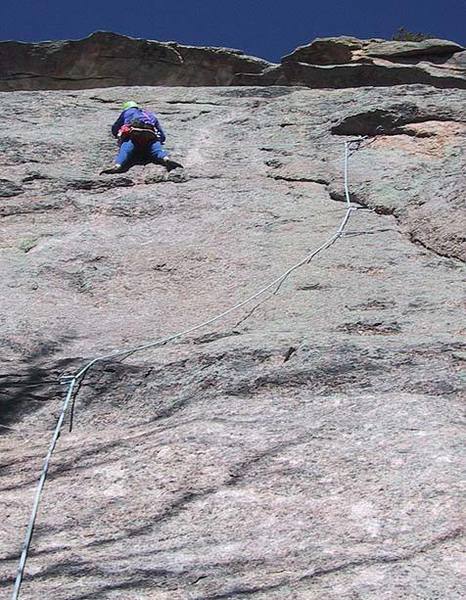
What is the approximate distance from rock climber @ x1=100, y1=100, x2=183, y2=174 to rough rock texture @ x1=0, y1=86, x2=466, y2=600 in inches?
7.3

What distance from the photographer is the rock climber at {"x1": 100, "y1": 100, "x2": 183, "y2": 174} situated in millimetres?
7977

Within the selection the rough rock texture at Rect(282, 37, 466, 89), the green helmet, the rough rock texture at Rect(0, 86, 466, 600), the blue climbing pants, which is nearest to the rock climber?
the blue climbing pants

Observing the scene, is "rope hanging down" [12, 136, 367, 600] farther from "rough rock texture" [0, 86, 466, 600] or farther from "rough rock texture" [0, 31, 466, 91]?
"rough rock texture" [0, 31, 466, 91]

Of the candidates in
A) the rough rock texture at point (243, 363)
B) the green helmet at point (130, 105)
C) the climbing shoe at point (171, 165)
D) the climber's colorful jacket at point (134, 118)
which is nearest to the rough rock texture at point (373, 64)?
the rough rock texture at point (243, 363)

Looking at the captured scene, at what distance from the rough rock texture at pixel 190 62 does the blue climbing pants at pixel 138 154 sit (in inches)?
141

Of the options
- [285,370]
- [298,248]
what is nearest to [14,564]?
[285,370]

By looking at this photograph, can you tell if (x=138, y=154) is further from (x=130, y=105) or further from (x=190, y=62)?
(x=190, y=62)

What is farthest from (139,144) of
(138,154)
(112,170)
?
(112,170)

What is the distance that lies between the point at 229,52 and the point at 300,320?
773 centimetres

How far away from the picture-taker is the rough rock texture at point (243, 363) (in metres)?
3.32

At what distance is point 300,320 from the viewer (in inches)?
206

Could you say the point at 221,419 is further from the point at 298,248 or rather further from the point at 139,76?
the point at 139,76

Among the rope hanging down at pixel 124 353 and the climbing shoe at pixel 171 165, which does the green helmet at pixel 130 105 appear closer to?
the climbing shoe at pixel 171 165

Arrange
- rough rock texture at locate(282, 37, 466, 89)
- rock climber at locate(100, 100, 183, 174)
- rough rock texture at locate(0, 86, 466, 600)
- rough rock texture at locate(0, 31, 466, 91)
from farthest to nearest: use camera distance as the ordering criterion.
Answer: rough rock texture at locate(0, 31, 466, 91)
rough rock texture at locate(282, 37, 466, 89)
rock climber at locate(100, 100, 183, 174)
rough rock texture at locate(0, 86, 466, 600)
